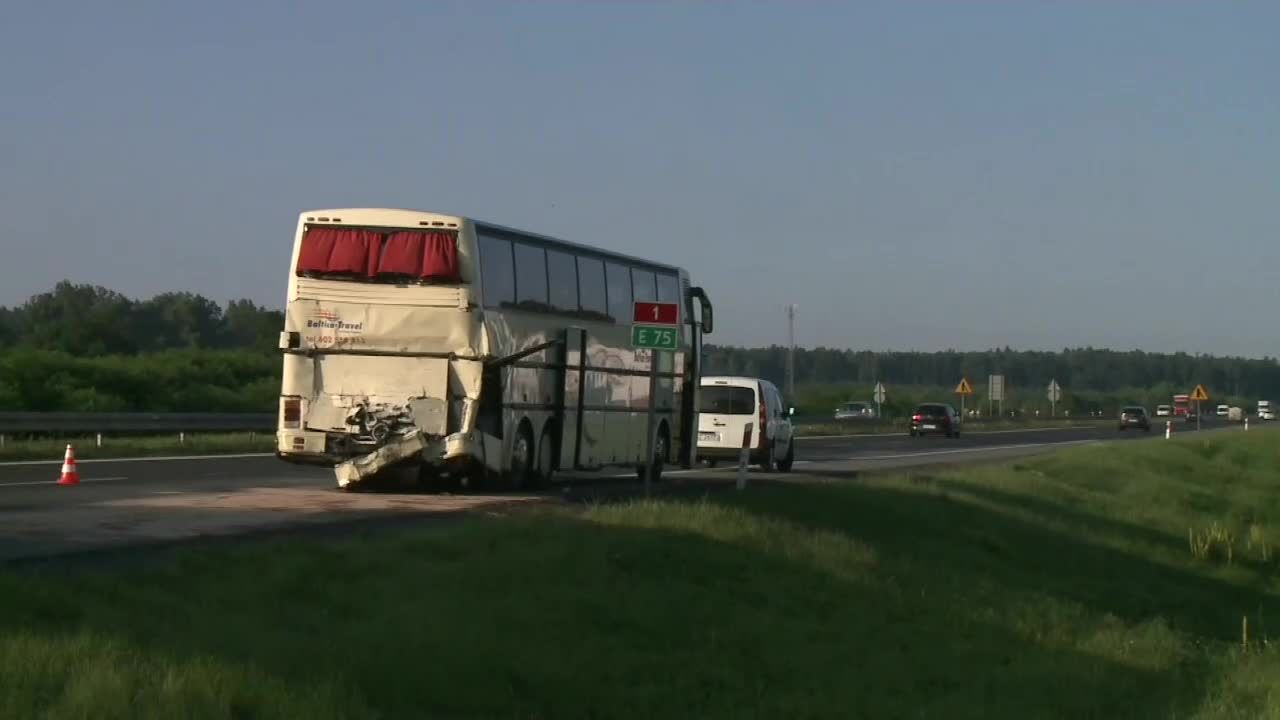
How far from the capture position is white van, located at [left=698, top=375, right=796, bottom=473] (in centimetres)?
3725

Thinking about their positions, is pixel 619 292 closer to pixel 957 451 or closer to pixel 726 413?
pixel 726 413

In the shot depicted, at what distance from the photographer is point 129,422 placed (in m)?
39.5

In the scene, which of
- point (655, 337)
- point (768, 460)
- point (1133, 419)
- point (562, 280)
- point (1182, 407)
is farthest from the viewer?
point (1182, 407)

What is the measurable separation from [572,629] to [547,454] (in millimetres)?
12889

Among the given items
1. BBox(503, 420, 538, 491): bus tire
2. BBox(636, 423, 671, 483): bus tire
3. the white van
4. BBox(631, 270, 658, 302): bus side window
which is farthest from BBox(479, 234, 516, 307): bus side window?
the white van

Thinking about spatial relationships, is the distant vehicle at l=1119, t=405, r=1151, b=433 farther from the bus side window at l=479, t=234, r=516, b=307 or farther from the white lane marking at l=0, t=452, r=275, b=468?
the bus side window at l=479, t=234, r=516, b=307

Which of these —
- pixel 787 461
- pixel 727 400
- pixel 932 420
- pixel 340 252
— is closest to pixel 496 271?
pixel 340 252

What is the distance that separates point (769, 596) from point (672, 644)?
9.52ft

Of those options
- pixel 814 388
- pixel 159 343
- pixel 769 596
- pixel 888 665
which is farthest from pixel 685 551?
pixel 814 388

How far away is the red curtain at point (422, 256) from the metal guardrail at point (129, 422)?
14.9 metres

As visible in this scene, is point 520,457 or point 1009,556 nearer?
point 520,457

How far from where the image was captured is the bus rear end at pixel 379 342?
2350 cm

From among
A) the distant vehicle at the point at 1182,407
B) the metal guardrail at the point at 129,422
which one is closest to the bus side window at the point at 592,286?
the metal guardrail at the point at 129,422

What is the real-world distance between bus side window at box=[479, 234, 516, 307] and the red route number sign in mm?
2178
